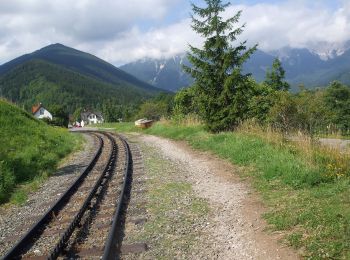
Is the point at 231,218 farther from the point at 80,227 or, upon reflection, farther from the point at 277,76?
the point at 277,76

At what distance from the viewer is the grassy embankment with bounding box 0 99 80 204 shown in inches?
480

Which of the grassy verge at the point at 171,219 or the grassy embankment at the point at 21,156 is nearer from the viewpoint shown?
the grassy verge at the point at 171,219

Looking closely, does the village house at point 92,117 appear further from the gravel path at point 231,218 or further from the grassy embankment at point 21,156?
the gravel path at point 231,218

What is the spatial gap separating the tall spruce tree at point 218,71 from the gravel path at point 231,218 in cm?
734

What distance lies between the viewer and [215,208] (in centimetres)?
891

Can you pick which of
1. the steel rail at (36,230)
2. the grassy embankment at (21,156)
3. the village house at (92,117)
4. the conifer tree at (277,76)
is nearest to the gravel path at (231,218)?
the steel rail at (36,230)

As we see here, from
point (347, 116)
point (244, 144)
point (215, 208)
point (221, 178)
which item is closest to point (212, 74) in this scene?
point (244, 144)

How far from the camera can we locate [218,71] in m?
21.7

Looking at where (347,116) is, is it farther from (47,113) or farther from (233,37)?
(47,113)

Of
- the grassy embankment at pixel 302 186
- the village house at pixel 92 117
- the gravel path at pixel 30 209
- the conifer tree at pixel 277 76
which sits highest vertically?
the conifer tree at pixel 277 76

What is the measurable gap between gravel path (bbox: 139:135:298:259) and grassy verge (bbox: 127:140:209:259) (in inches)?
9.1

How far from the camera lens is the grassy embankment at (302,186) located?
6371mm

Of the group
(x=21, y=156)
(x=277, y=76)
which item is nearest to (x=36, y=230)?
(x=21, y=156)

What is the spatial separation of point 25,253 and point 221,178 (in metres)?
6.44
